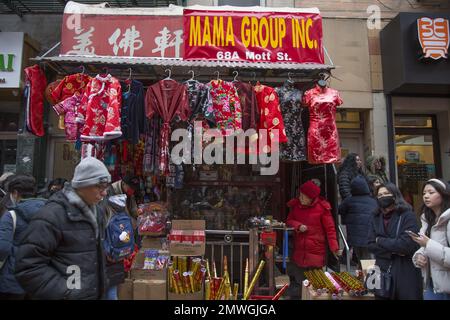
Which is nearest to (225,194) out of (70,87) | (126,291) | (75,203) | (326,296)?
(126,291)

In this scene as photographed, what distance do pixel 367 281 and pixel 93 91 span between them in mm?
4408

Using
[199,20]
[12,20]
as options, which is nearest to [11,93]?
[12,20]

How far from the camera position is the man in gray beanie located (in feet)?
7.70

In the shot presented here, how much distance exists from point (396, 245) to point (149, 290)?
10.7ft

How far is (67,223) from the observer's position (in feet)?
8.36

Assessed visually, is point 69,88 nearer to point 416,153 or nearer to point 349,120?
point 349,120

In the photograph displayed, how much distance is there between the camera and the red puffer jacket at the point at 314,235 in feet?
18.2

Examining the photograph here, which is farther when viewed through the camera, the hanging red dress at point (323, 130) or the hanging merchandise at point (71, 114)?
the hanging red dress at point (323, 130)

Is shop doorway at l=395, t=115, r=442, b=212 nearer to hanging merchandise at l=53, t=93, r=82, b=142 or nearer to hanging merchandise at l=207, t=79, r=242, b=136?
hanging merchandise at l=207, t=79, r=242, b=136

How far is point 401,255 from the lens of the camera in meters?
3.68

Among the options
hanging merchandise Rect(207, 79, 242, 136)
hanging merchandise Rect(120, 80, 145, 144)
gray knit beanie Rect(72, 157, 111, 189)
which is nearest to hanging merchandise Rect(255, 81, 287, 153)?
hanging merchandise Rect(207, 79, 242, 136)

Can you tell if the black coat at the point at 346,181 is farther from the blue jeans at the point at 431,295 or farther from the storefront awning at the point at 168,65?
the blue jeans at the point at 431,295

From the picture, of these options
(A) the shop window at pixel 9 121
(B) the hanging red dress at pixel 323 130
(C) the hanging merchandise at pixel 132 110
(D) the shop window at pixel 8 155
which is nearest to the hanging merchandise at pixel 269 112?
(B) the hanging red dress at pixel 323 130
